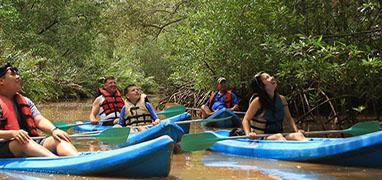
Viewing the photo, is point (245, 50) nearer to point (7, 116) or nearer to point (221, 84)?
point (221, 84)

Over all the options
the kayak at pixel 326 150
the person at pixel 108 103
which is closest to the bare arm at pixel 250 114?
the kayak at pixel 326 150

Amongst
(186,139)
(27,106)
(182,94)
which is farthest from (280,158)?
(182,94)

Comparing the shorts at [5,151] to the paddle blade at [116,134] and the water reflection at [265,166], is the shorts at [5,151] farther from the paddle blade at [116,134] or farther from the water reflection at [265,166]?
the water reflection at [265,166]

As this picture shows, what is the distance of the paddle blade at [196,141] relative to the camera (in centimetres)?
529

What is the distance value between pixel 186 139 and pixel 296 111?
193 inches

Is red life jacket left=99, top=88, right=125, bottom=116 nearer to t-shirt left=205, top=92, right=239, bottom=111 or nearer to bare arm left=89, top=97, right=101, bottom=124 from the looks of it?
bare arm left=89, top=97, right=101, bottom=124

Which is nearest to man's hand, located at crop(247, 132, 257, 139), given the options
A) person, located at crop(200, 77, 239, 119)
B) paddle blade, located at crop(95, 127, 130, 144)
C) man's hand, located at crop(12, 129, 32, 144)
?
paddle blade, located at crop(95, 127, 130, 144)

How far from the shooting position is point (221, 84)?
983 cm

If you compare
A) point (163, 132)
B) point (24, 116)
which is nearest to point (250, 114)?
point (163, 132)

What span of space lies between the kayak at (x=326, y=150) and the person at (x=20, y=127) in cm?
210

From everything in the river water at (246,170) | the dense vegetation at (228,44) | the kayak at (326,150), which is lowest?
the river water at (246,170)

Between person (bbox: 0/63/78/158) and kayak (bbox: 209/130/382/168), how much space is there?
2097 millimetres

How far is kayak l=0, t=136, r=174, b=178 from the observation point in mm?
Result: 4230

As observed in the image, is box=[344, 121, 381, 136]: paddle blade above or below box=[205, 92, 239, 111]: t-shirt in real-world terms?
below
